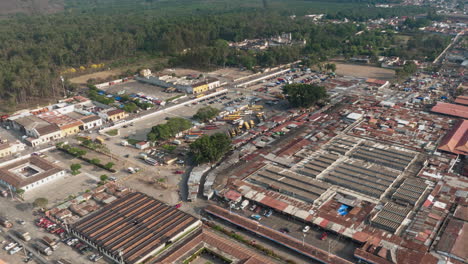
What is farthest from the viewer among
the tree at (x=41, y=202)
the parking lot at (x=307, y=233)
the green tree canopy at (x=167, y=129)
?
the green tree canopy at (x=167, y=129)

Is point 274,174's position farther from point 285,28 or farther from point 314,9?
point 314,9

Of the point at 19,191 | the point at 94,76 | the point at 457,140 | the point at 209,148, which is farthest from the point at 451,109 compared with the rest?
the point at 94,76

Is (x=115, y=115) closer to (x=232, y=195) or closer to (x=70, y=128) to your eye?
(x=70, y=128)

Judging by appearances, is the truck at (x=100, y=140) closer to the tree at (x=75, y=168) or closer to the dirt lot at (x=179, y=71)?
the tree at (x=75, y=168)

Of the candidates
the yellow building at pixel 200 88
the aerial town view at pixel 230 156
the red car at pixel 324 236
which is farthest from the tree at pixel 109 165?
the yellow building at pixel 200 88

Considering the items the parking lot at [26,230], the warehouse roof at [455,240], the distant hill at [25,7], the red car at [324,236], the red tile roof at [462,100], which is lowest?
the parking lot at [26,230]

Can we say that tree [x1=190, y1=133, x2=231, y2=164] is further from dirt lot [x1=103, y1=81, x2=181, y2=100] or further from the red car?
dirt lot [x1=103, y1=81, x2=181, y2=100]

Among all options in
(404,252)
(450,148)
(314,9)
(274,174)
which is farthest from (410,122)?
(314,9)
